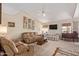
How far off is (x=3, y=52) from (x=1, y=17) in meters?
0.75

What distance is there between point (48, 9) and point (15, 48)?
1.11 metres

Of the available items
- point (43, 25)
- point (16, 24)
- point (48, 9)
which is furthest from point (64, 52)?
point (16, 24)

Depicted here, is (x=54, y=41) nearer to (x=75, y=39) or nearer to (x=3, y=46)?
(x=75, y=39)

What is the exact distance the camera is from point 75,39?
2.70 m

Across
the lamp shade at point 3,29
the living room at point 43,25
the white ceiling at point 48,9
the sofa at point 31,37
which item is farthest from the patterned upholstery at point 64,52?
the lamp shade at point 3,29

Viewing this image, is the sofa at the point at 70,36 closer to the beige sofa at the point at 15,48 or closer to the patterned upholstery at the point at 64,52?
the patterned upholstery at the point at 64,52

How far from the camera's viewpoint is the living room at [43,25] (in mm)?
2652

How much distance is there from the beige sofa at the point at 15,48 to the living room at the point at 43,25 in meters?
0.03

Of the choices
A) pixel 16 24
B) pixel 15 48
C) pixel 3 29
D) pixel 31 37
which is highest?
pixel 16 24

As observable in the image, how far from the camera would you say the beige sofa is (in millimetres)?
2553

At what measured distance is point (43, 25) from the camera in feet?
9.07

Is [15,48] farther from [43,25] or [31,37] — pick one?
[43,25]

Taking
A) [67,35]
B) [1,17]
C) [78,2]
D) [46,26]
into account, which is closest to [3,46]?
[1,17]

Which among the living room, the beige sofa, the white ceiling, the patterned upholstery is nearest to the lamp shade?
the living room
